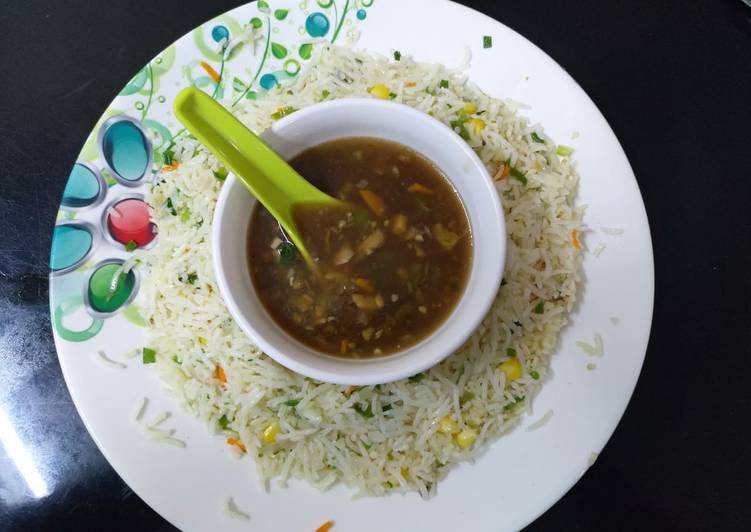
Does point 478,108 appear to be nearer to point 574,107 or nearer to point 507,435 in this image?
point 574,107

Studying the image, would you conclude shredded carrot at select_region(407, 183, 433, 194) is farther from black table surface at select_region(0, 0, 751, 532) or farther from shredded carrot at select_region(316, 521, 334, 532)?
black table surface at select_region(0, 0, 751, 532)

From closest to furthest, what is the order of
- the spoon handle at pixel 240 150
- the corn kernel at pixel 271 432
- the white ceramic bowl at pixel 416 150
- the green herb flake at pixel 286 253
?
1. the white ceramic bowl at pixel 416 150
2. the spoon handle at pixel 240 150
3. the green herb flake at pixel 286 253
4. the corn kernel at pixel 271 432

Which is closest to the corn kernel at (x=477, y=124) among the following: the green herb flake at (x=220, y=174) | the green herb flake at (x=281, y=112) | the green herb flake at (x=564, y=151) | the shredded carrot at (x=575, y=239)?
the green herb flake at (x=564, y=151)

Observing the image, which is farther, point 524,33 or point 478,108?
point 524,33

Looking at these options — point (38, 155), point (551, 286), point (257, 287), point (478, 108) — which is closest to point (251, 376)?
point (257, 287)

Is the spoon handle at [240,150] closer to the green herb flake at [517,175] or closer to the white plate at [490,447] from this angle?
the white plate at [490,447]
